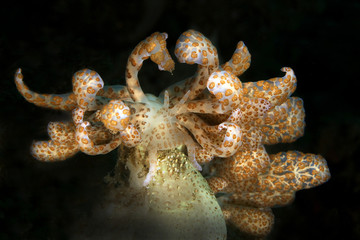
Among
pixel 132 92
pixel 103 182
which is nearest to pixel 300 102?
pixel 132 92

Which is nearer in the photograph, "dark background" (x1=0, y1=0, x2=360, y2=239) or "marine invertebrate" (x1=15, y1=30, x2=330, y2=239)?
"marine invertebrate" (x1=15, y1=30, x2=330, y2=239)

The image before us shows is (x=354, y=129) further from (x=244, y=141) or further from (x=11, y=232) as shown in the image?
(x=11, y=232)

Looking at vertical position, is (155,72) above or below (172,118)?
above

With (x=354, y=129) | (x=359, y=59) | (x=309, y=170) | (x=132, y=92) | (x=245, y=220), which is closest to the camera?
(x=132, y=92)

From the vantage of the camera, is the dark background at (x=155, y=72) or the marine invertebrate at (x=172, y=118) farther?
the dark background at (x=155, y=72)
